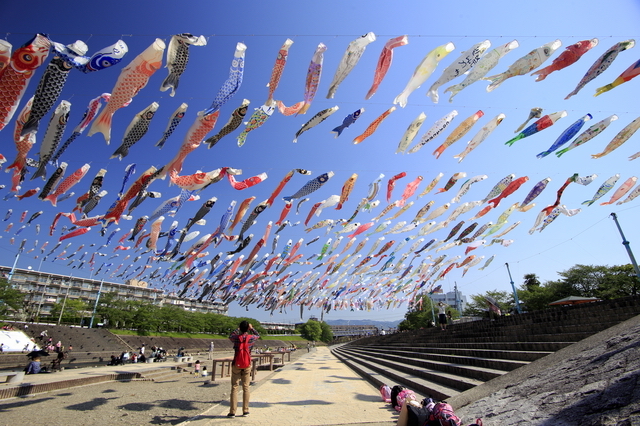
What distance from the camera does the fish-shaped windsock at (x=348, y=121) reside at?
6070 millimetres

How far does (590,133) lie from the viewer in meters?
6.36

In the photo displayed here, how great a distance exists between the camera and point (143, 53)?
4285mm

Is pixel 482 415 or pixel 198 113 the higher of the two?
pixel 198 113

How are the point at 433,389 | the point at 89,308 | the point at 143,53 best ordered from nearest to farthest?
the point at 143,53, the point at 433,389, the point at 89,308

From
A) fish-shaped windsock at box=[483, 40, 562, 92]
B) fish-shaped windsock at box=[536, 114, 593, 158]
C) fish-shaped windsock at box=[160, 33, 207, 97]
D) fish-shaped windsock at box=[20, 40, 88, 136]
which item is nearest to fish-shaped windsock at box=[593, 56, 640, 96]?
fish-shaped windsock at box=[483, 40, 562, 92]

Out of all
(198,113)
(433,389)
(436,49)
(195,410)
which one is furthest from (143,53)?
(433,389)

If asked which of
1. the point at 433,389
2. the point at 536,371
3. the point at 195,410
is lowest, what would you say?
the point at 195,410

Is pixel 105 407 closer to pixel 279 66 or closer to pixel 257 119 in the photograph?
pixel 257 119

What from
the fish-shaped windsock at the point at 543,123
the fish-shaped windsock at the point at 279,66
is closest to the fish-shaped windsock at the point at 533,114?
the fish-shaped windsock at the point at 543,123

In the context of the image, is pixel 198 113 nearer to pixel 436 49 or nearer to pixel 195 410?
pixel 436 49

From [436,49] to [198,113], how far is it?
4.44m

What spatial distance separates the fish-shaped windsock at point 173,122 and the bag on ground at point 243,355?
13.0 ft

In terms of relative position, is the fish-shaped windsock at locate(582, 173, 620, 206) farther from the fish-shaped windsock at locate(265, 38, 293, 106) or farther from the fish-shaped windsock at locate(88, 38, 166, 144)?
the fish-shaped windsock at locate(88, 38, 166, 144)

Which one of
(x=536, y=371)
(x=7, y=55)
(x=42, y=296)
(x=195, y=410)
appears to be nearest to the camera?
(x=536, y=371)
